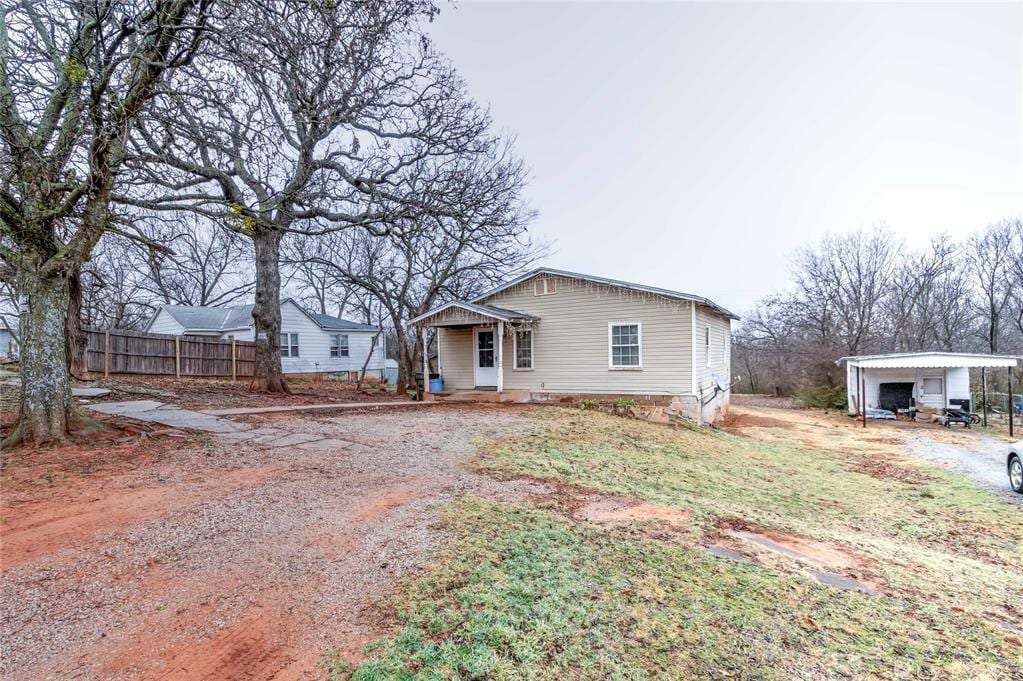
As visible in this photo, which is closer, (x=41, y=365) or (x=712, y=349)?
(x=41, y=365)

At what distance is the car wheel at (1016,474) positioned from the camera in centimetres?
693

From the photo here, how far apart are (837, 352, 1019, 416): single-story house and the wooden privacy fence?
2210cm

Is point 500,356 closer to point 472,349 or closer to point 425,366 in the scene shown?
point 472,349

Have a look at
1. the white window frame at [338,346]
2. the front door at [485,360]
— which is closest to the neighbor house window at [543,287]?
the front door at [485,360]

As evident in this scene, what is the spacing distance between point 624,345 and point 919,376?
13154mm

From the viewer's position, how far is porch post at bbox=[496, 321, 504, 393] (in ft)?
43.3

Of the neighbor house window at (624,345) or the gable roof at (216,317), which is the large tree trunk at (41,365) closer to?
the neighbor house window at (624,345)

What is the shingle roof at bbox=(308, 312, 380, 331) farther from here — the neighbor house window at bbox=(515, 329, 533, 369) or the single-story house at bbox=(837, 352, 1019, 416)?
the single-story house at bbox=(837, 352, 1019, 416)

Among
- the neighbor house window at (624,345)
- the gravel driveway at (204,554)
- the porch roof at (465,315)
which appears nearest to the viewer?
the gravel driveway at (204,554)

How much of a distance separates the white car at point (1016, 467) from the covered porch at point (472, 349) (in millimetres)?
9971

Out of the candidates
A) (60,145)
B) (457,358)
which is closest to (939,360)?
(457,358)

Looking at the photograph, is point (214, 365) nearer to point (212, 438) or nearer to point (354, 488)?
point (212, 438)

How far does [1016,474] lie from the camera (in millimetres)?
7094

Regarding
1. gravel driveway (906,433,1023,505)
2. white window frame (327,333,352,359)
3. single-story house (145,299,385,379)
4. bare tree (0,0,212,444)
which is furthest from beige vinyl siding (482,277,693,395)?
white window frame (327,333,352,359)
